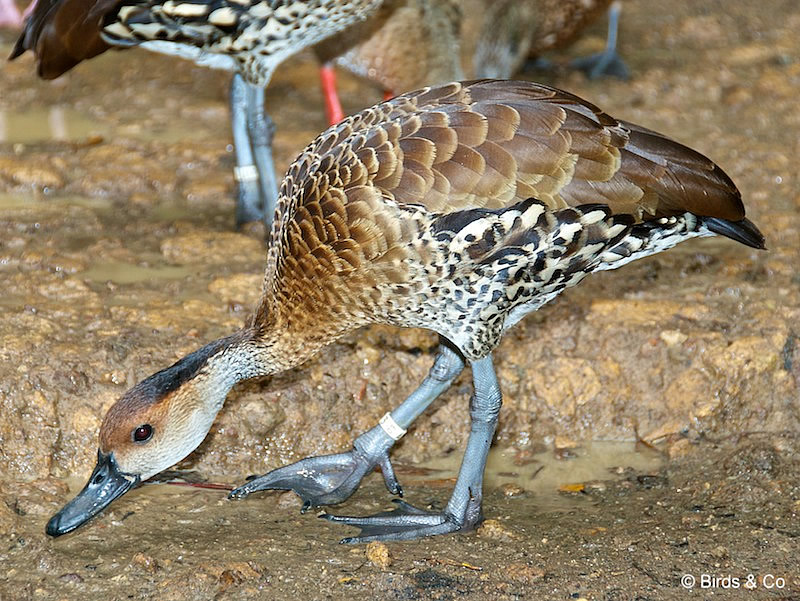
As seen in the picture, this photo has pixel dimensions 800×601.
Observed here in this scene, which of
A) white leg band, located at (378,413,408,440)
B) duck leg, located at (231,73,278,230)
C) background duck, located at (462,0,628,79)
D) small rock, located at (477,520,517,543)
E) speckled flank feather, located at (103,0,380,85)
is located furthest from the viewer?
background duck, located at (462,0,628,79)

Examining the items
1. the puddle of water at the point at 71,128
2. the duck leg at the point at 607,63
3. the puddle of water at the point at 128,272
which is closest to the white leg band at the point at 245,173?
the puddle of water at the point at 128,272

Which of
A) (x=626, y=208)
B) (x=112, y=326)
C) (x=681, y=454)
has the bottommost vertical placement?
(x=681, y=454)

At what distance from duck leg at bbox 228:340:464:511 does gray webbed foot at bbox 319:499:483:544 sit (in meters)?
0.17

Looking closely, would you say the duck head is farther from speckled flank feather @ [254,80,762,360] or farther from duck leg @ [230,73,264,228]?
duck leg @ [230,73,264,228]

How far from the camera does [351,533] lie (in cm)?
392

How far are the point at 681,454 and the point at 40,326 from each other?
247 centimetres

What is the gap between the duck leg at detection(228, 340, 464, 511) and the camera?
410 centimetres

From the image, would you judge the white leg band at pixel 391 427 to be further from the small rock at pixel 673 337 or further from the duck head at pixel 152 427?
the small rock at pixel 673 337

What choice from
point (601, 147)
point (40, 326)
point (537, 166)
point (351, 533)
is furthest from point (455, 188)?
point (40, 326)

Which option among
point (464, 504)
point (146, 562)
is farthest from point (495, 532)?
point (146, 562)

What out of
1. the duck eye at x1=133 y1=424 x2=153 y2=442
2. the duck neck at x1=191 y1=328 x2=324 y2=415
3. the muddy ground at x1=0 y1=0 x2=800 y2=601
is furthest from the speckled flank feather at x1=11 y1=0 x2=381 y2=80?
the duck eye at x1=133 y1=424 x2=153 y2=442

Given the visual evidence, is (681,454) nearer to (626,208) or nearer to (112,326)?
(626,208)

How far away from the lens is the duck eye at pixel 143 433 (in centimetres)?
373

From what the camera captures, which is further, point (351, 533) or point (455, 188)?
point (351, 533)
